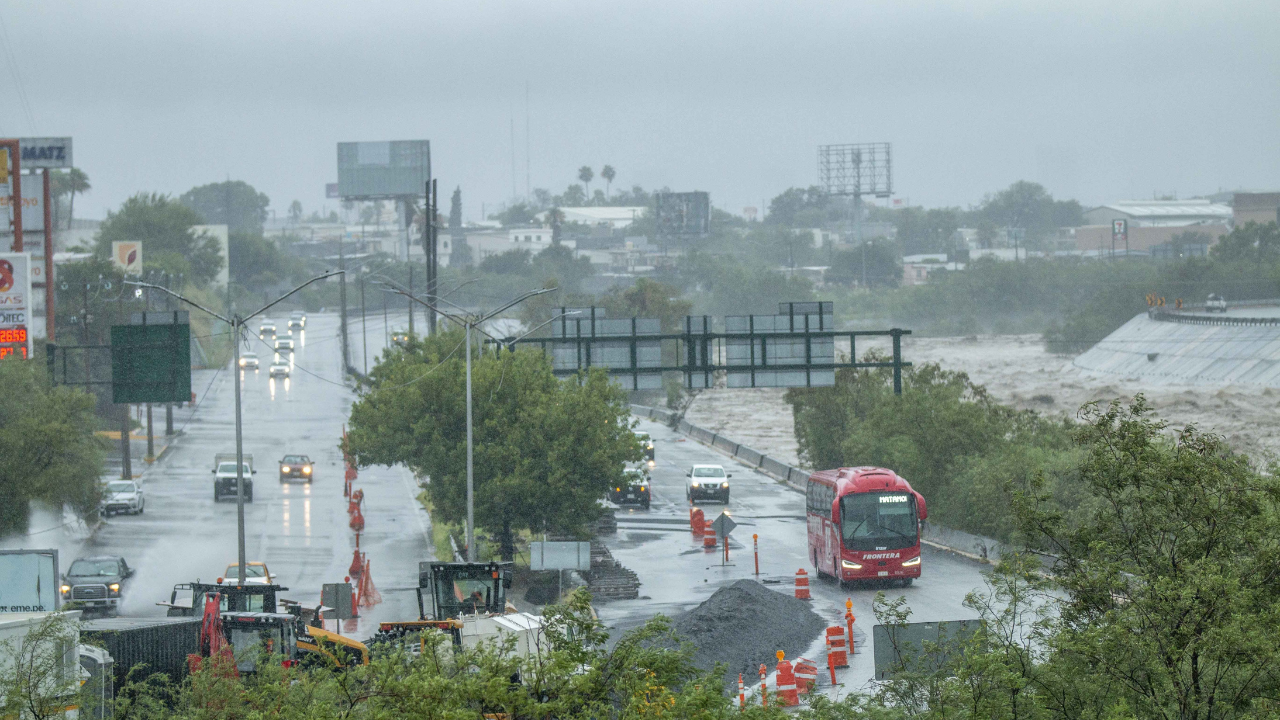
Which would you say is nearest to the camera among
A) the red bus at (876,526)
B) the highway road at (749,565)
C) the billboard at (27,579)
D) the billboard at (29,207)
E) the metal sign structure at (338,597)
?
the billboard at (27,579)

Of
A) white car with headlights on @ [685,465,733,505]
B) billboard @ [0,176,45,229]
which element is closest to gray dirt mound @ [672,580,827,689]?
white car with headlights on @ [685,465,733,505]

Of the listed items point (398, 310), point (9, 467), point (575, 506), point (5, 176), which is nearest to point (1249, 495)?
point (575, 506)

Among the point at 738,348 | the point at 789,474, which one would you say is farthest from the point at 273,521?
the point at 789,474

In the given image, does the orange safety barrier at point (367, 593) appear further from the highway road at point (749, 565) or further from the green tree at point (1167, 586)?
the green tree at point (1167, 586)

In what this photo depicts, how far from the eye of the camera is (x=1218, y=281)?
551ft

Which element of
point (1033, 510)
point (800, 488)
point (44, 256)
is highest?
point (44, 256)

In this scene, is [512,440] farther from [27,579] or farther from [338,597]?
[27,579]

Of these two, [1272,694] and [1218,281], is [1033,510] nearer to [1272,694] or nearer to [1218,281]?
[1272,694]

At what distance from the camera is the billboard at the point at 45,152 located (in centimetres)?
7538

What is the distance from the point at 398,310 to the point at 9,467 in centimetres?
13255

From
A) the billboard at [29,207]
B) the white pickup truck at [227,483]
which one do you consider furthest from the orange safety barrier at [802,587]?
the billboard at [29,207]

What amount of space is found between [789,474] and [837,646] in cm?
4168

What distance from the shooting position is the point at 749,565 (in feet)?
140

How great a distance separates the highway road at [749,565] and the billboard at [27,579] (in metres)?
12.2
